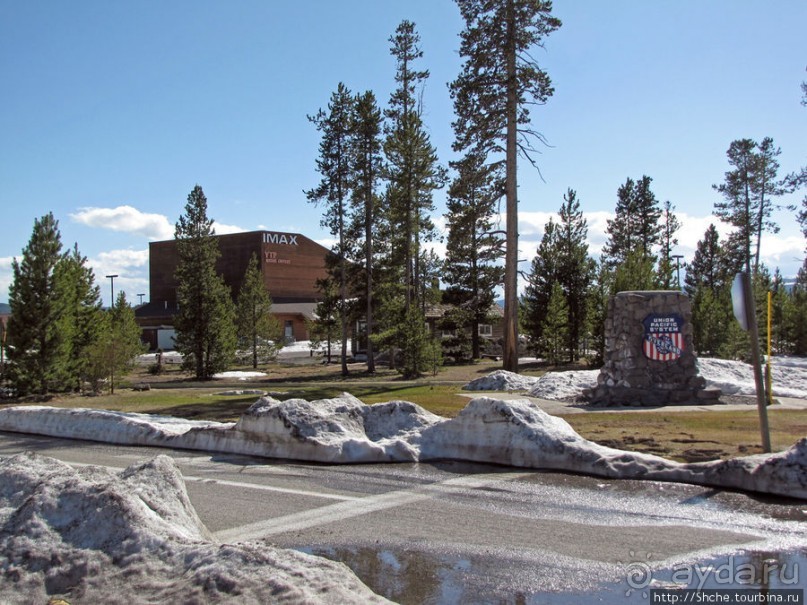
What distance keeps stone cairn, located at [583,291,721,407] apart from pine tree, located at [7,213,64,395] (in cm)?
1796

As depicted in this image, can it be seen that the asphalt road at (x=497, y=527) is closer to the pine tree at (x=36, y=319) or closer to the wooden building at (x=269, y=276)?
the pine tree at (x=36, y=319)

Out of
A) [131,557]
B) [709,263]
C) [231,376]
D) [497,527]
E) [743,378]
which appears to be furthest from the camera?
[709,263]

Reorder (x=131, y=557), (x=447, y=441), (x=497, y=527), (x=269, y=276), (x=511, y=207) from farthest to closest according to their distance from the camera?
(x=269, y=276)
(x=511, y=207)
(x=447, y=441)
(x=497, y=527)
(x=131, y=557)

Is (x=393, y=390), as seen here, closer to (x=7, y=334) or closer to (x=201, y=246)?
(x=7, y=334)

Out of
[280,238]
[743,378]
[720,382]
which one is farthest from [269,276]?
[720,382]

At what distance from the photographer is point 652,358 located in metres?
16.1

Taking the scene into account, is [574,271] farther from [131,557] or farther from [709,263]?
[131,557]

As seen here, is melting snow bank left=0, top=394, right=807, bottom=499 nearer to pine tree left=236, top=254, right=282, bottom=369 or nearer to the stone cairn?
the stone cairn

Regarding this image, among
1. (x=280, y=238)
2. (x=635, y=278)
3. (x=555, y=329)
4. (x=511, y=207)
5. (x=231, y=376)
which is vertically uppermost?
(x=280, y=238)

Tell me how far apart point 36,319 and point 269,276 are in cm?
5029

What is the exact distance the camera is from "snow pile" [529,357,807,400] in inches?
683

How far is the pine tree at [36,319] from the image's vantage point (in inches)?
910

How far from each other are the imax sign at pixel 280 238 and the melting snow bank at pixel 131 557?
6919 centimetres

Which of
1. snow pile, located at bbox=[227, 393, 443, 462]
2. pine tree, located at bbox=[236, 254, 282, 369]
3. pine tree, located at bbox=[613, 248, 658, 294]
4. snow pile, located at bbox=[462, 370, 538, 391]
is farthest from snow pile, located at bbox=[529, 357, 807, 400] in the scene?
pine tree, located at bbox=[236, 254, 282, 369]
